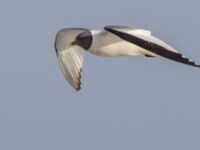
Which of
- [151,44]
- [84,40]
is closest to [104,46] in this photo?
[84,40]

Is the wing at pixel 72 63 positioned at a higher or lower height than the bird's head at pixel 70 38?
lower

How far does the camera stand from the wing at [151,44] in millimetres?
9398

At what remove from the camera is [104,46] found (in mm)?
10883

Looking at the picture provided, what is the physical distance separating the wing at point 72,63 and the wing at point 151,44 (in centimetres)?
164

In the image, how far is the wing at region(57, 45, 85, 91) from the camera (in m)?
11.8

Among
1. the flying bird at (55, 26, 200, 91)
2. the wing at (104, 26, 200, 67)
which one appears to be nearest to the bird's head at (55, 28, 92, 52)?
the flying bird at (55, 26, 200, 91)

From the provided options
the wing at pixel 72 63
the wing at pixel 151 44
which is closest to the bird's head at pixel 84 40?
the wing at pixel 72 63

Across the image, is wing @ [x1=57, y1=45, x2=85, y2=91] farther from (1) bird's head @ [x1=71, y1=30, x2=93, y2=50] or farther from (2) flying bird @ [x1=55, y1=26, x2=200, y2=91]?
(1) bird's head @ [x1=71, y1=30, x2=93, y2=50]

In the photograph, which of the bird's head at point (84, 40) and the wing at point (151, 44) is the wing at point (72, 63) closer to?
the bird's head at point (84, 40)

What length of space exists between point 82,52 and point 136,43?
2.15 m

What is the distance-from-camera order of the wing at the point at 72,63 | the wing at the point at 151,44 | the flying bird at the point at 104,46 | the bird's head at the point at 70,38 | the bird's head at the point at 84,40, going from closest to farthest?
the wing at the point at 151,44, the flying bird at the point at 104,46, the bird's head at the point at 84,40, the bird's head at the point at 70,38, the wing at the point at 72,63

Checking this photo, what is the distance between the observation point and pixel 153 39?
32.9 ft

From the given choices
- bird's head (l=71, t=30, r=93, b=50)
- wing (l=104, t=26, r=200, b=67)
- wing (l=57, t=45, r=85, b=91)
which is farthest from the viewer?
wing (l=57, t=45, r=85, b=91)

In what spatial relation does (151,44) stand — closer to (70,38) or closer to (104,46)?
(104,46)
